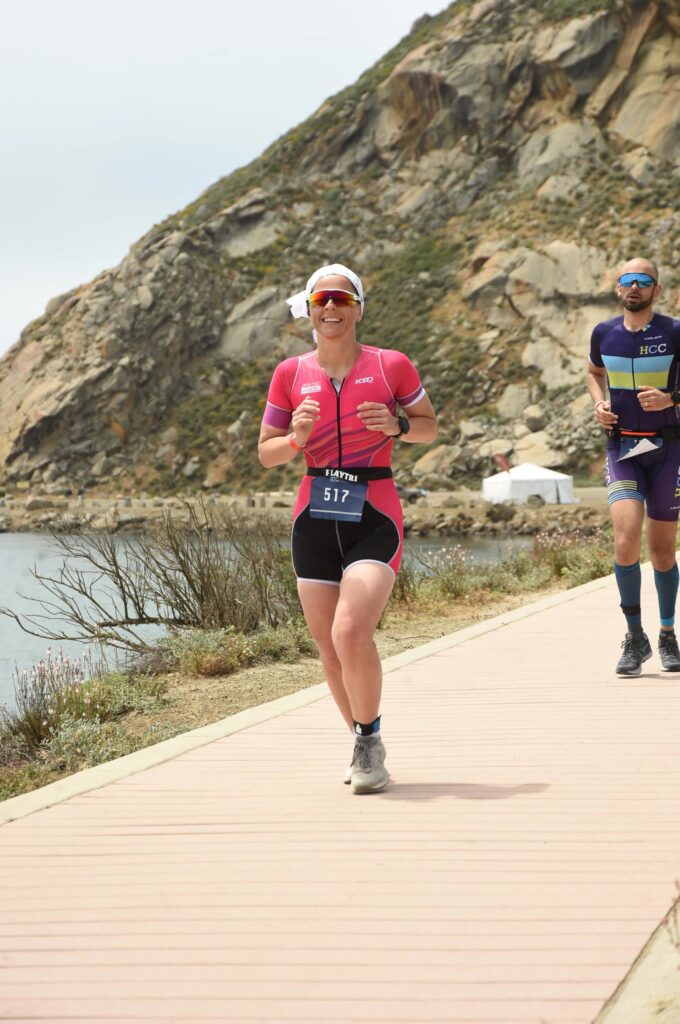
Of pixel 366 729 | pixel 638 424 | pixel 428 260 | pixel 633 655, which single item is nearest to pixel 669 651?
pixel 633 655

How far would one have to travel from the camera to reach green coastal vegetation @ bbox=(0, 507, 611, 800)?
765cm

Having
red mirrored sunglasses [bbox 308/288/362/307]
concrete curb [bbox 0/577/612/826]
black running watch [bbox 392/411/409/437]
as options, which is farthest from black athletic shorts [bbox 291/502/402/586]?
concrete curb [bbox 0/577/612/826]

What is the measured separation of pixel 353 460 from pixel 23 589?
22.9m

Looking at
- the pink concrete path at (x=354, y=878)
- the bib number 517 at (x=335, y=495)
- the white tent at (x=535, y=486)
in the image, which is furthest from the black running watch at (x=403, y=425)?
the white tent at (x=535, y=486)

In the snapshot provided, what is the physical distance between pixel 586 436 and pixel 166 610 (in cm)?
5036

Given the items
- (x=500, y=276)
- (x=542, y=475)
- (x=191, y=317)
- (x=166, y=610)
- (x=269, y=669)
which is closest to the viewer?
(x=269, y=669)

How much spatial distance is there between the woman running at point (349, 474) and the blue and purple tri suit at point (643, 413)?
2.62 meters

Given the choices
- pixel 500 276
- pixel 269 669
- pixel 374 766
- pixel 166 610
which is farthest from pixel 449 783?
pixel 500 276

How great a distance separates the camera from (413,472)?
64.6 meters

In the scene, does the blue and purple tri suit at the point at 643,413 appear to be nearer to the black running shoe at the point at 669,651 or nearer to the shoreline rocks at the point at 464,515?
the black running shoe at the point at 669,651

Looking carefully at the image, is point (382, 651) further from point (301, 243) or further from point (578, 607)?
point (301, 243)

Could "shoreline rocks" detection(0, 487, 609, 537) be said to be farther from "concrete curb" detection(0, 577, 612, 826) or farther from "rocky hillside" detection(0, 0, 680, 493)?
"concrete curb" detection(0, 577, 612, 826)

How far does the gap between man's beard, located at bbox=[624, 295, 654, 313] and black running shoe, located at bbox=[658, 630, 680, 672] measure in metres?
2.00

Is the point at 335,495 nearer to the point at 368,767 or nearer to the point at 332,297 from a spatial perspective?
the point at 332,297
